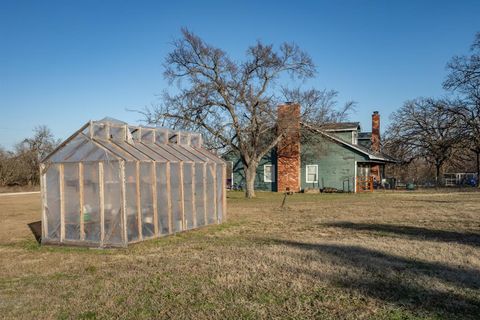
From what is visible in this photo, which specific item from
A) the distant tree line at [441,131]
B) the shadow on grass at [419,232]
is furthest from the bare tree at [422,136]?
the shadow on grass at [419,232]

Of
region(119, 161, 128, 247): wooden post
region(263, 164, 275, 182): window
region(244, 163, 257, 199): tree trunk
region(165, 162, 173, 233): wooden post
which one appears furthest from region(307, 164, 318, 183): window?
region(119, 161, 128, 247): wooden post

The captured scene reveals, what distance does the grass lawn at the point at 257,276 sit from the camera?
18.6ft

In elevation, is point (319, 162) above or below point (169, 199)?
above

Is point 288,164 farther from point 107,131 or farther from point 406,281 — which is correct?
point 406,281

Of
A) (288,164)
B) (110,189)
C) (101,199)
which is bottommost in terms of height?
(101,199)

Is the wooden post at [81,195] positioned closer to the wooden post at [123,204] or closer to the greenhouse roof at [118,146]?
the greenhouse roof at [118,146]

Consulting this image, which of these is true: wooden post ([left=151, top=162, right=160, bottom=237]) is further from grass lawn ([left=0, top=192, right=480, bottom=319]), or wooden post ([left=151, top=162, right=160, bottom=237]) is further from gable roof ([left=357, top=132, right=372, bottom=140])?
gable roof ([left=357, top=132, right=372, bottom=140])

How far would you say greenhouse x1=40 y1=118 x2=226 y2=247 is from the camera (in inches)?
435

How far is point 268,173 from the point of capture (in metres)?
36.9

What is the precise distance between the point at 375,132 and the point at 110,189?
3666 cm

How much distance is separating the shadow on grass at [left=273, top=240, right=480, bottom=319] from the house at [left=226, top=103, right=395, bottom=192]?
23364 millimetres

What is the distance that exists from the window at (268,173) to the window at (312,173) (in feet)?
9.65

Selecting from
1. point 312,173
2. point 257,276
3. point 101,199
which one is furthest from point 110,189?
point 312,173

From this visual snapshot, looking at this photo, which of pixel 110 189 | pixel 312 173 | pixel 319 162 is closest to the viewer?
pixel 110 189
